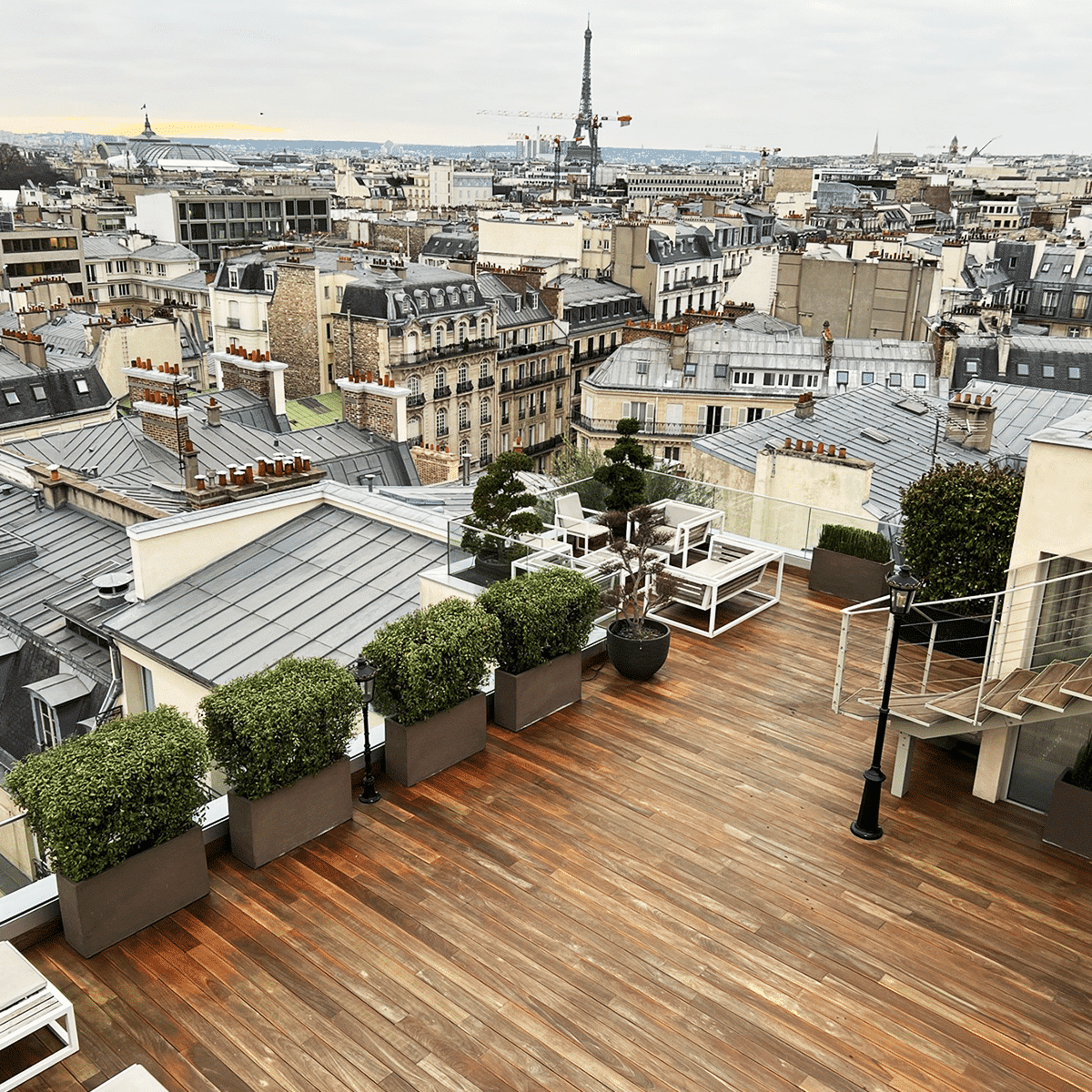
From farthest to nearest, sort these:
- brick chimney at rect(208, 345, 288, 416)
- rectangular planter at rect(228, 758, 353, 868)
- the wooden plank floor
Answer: brick chimney at rect(208, 345, 288, 416) → rectangular planter at rect(228, 758, 353, 868) → the wooden plank floor

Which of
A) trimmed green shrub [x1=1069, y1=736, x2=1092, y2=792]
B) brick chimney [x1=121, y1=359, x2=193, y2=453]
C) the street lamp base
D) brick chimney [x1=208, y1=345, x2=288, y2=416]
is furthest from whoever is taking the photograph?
brick chimney [x1=208, y1=345, x2=288, y2=416]

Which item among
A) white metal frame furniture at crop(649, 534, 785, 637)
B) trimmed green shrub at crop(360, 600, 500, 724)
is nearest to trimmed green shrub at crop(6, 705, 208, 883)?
trimmed green shrub at crop(360, 600, 500, 724)

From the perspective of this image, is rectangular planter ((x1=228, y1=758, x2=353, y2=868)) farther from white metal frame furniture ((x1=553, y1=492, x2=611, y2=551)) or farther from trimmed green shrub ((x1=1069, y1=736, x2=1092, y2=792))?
trimmed green shrub ((x1=1069, y1=736, x2=1092, y2=792))

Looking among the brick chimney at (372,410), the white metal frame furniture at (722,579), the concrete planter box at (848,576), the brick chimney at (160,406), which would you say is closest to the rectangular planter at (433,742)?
the white metal frame furniture at (722,579)

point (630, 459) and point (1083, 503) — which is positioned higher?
point (1083, 503)

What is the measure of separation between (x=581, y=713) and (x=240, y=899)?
4247mm

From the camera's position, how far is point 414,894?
8195 mm

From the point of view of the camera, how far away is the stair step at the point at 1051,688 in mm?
8427

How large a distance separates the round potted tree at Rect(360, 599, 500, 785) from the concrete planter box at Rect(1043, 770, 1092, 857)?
204 inches

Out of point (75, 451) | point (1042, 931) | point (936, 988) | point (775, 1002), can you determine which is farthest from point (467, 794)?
point (75, 451)

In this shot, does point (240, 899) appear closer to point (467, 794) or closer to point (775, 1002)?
point (467, 794)

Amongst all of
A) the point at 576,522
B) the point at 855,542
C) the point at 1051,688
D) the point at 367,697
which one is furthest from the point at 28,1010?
the point at 855,542

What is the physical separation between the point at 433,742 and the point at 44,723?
7328 millimetres

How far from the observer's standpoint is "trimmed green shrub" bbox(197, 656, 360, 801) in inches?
316
